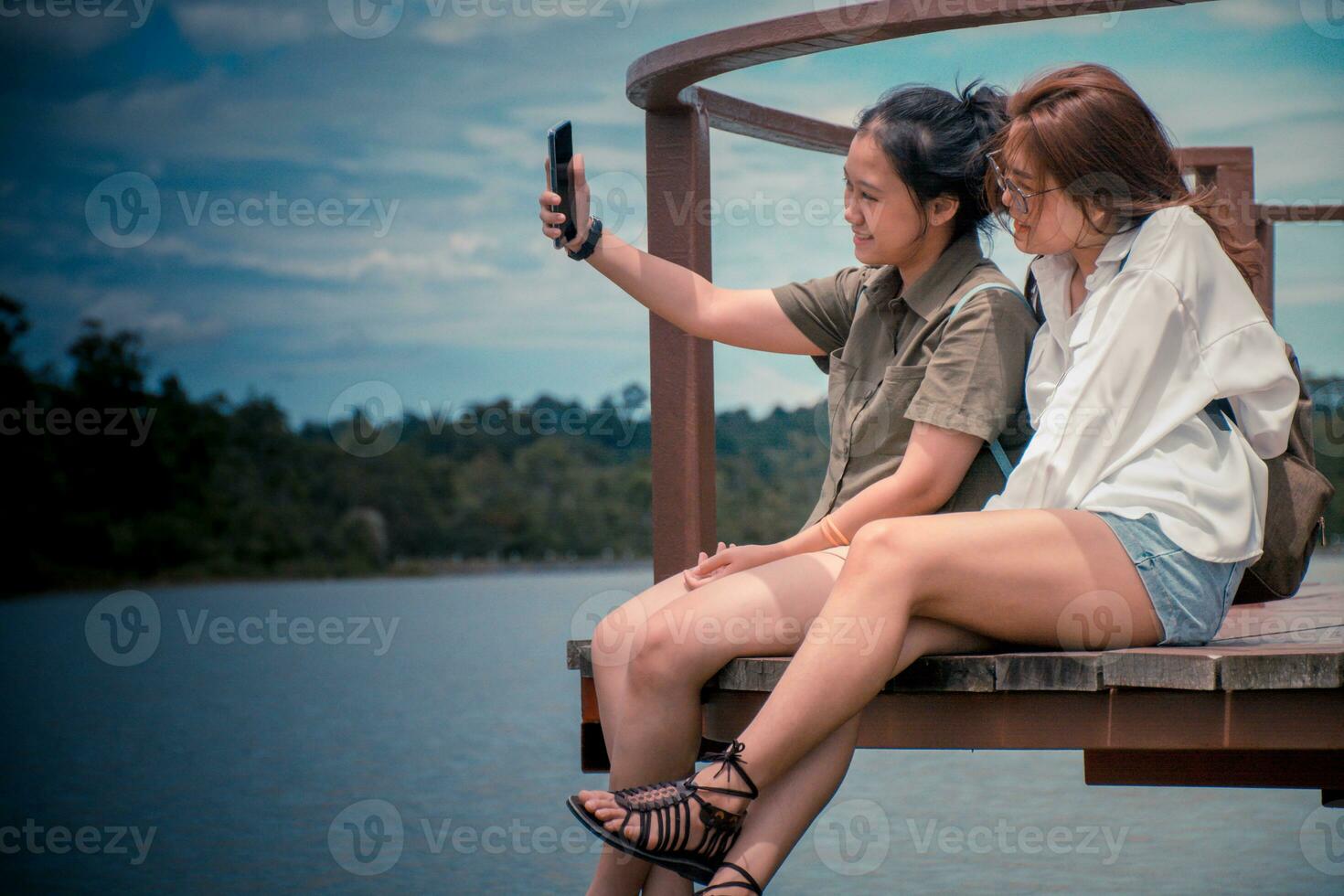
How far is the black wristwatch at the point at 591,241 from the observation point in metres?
2.50

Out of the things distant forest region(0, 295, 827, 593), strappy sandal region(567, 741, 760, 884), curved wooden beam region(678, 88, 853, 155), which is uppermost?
curved wooden beam region(678, 88, 853, 155)

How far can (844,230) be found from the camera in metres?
2.45

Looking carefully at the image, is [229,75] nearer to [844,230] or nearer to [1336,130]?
[1336,130]

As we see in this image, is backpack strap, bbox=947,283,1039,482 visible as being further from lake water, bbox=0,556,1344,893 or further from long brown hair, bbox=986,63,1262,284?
lake water, bbox=0,556,1344,893

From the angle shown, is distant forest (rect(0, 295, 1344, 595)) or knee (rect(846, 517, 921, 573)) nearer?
knee (rect(846, 517, 921, 573))

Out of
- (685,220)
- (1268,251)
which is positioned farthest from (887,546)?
(1268,251)

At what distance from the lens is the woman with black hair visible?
193 cm

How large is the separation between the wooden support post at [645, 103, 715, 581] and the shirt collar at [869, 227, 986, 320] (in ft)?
1.43

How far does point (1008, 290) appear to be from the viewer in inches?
84.3

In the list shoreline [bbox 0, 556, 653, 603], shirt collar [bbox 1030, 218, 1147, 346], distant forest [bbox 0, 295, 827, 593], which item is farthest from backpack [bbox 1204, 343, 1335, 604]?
shoreline [bbox 0, 556, 653, 603]

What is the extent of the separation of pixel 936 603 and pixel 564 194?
101 cm

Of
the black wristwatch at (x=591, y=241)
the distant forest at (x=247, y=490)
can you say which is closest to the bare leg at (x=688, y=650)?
the black wristwatch at (x=591, y=241)

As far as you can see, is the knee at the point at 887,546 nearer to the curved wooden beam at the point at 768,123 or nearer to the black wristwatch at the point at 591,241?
the black wristwatch at the point at 591,241

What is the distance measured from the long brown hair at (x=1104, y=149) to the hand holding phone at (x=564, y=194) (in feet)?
2.46
